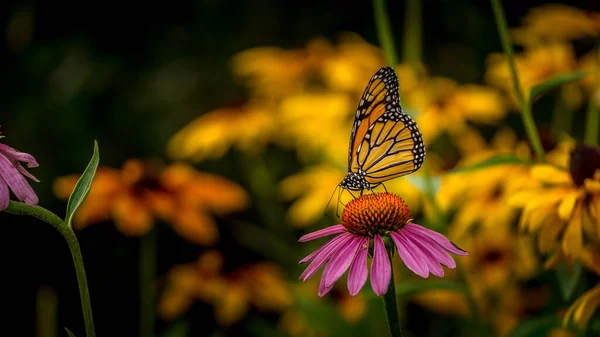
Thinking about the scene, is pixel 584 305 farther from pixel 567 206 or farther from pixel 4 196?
pixel 4 196

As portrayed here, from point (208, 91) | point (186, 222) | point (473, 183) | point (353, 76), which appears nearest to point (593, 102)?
point (473, 183)

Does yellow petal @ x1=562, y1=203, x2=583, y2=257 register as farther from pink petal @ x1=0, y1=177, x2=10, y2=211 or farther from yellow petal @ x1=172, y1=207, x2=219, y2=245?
yellow petal @ x1=172, y1=207, x2=219, y2=245

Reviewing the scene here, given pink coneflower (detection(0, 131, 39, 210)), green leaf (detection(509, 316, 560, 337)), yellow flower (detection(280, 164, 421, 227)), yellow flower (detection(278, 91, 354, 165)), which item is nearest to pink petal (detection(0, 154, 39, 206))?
pink coneflower (detection(0, 131, 39, 210))

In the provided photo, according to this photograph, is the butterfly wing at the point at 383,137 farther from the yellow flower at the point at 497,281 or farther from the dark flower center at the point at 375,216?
the yellow flower at the point at 497,281

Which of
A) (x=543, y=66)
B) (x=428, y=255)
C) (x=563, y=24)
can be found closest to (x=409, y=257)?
(x=428, y=255)

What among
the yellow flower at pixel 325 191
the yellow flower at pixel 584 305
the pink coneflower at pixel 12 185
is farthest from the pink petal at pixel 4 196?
the yellow flower at pixel 325 191

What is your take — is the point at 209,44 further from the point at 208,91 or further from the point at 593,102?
the point at 593,102
